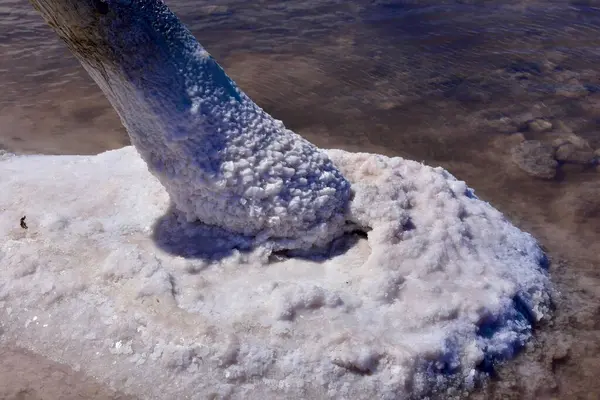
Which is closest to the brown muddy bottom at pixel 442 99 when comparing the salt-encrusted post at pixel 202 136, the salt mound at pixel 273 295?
the salt mound at pixel 273 295

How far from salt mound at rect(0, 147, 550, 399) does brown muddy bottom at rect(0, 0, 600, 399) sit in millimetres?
204

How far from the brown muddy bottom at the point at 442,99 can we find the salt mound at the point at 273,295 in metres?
0.20

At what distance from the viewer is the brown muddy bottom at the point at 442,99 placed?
292cm

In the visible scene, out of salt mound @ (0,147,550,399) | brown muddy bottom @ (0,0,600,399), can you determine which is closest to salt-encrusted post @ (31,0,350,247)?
salt mound @ (0,147,550,399)

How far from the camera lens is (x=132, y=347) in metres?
2.24

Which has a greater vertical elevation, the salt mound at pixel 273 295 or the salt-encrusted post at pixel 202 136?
the salt-encrusted post at pixel 202 136

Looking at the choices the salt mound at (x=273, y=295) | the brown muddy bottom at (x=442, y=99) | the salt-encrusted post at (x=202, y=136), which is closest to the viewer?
the salt mound at (x=273, y=295)

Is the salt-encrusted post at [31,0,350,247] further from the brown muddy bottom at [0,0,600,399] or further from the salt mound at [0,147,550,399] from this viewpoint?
the brown muddy bottom at [0,0,600,399]

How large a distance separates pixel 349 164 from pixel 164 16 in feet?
3.64

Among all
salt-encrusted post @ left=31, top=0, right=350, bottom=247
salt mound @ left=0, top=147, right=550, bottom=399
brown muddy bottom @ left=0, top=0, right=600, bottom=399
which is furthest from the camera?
brown muddy bottom @ left=0, top=0, right=600, bottom=399

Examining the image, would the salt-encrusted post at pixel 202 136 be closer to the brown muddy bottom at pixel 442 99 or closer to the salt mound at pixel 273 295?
the salt mound at pixel 273 295

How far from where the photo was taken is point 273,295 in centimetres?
235

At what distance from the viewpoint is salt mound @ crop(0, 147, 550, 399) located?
2189 mm

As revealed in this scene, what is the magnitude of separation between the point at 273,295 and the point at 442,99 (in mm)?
3177
